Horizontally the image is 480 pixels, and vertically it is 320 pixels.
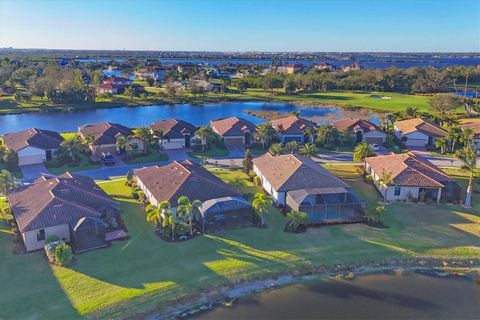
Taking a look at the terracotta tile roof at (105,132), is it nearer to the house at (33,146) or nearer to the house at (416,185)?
the house at (33,146)

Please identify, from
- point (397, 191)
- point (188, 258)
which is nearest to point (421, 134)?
point (397, 191)

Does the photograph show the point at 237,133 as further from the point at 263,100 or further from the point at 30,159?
the point at 263,100

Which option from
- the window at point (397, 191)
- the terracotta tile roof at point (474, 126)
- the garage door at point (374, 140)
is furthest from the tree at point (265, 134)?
the terracotta tile roof at point (474, 126)

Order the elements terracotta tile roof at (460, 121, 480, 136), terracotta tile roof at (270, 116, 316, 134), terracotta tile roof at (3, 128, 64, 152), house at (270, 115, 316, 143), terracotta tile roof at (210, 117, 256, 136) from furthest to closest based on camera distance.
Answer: terracotta tile roof at (270, 116, 316, 134), house at (270, 115, 316, 143), terracotta tile roof at (460, 121, 480, 136), terracotta tile roof at (210, 117, 256, 136), terracotta tile roof at (3, 128, 64, 152)

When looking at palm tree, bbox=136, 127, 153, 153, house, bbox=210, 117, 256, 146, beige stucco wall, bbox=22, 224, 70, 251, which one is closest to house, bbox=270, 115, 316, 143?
house, bbox=210, 117, 256, 146

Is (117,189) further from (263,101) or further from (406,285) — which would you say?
(263,101)

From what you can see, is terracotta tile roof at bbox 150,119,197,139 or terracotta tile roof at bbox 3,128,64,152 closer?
terracotta tile roof at bbox 3,128,64,152

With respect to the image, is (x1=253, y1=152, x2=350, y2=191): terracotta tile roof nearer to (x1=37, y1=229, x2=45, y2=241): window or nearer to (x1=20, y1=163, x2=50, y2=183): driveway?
(x1=37, y1=229, x2=45, y2=241): window
